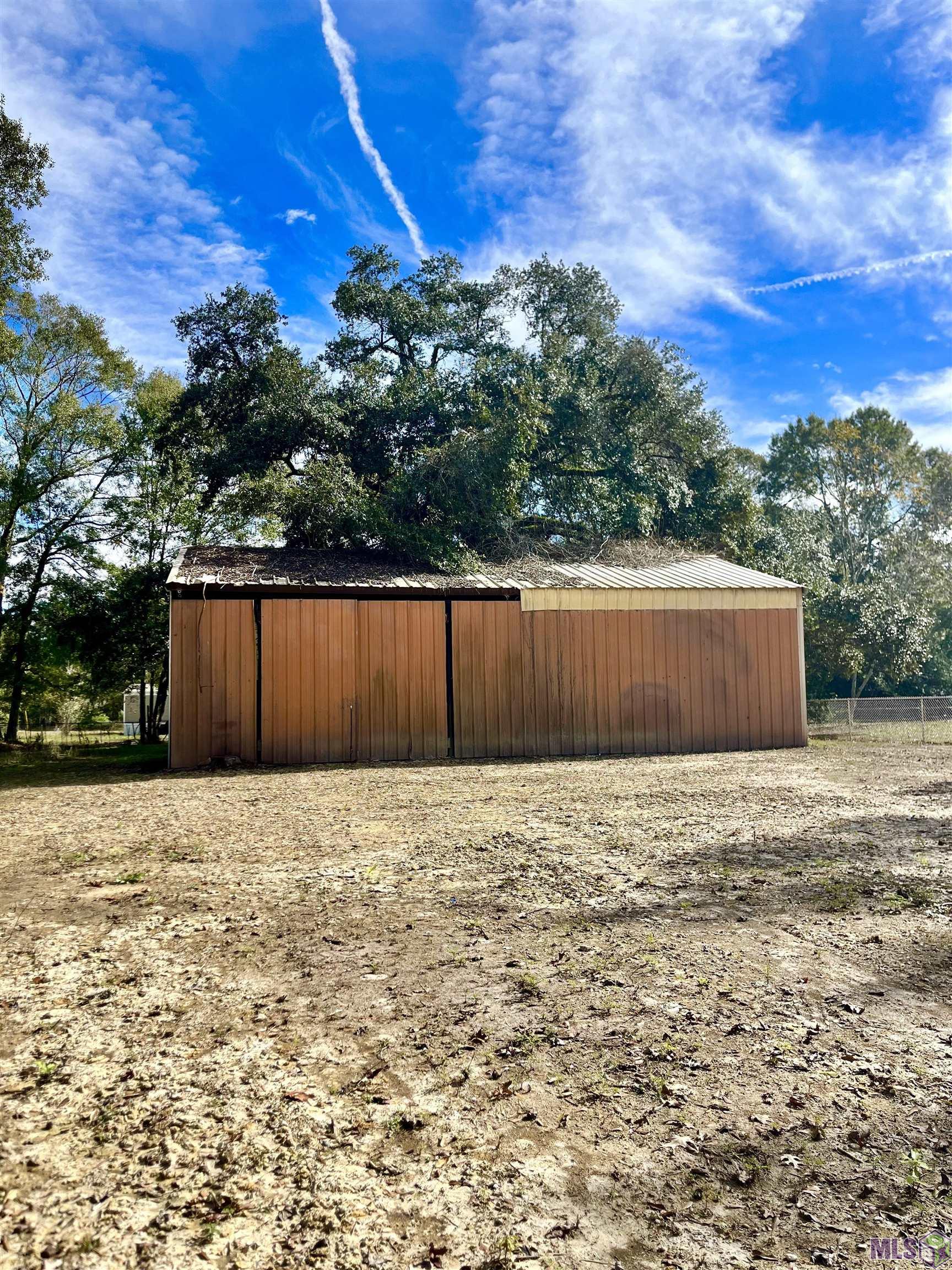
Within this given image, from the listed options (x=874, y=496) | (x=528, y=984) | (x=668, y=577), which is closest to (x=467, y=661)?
(x=668, y=577)

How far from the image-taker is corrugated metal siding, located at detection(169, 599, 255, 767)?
1110cm

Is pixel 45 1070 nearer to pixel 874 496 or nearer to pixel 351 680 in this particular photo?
pixel 351 680

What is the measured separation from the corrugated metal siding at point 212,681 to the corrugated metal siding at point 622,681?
125 inches

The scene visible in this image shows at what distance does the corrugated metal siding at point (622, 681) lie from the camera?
1253 centimetres

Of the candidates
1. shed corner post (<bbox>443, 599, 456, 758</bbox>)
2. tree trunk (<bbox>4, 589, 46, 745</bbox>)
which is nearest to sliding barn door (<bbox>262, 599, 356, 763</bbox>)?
shed corner post (<bbox>443, 599, 456, 758</bbox>)

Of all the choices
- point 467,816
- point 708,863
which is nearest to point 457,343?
point 467,816

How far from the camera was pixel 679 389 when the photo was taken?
67.2ft

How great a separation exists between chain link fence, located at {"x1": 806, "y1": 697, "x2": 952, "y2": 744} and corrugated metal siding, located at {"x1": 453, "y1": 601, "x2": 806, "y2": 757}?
8.19 ft

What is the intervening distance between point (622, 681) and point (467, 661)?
270cm

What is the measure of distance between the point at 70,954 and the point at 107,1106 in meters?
1.40

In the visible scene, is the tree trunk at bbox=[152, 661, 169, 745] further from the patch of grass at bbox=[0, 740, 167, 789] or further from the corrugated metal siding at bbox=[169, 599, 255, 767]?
the corrugated metal siding at bbox=[169, 599, 255, 767]

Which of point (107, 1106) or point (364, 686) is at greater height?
point (364, 686)

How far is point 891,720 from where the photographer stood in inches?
600

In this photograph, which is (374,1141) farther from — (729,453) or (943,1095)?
(729,453)
